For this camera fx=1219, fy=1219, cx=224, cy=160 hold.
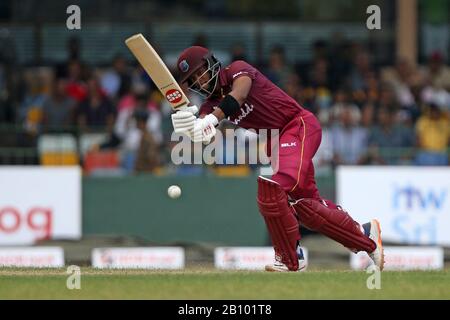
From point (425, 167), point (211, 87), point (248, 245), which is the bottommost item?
point (248, 245)

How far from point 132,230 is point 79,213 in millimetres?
803

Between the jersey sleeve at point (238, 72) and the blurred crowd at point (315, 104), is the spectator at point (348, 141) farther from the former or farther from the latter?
the jersey sleeve at point (238, 72)

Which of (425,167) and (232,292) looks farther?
(425,167)

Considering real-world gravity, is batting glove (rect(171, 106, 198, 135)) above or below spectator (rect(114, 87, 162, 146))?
above

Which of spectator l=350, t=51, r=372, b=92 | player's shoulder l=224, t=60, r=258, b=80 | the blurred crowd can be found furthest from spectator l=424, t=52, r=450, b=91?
player's shoulder l=224, t=60, r=258, b=80

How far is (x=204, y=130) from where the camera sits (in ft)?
32.2

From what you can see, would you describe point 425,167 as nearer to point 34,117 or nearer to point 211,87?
point 34,117

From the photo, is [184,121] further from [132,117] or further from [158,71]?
[132,117]

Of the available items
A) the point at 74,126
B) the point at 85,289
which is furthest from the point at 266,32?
the point at 85,289

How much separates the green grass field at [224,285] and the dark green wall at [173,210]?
7.26 meters

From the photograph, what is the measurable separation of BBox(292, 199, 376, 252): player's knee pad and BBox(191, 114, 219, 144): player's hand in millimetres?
1014

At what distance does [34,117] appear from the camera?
18.6 meters

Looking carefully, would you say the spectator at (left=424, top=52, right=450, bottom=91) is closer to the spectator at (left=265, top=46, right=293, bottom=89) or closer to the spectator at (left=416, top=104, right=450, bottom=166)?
the spectator at (left=416, top=104, right=450, bottom=166)

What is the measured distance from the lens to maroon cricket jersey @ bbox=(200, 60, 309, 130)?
1027cm
